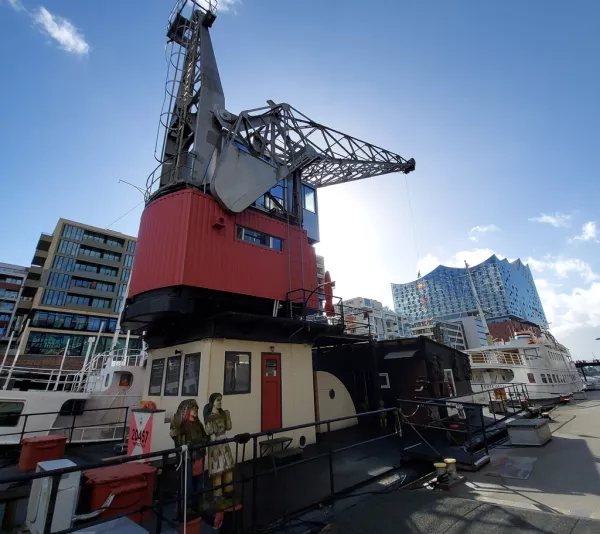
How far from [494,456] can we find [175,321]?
35.0 feet

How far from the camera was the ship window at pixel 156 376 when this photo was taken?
39.0 ft

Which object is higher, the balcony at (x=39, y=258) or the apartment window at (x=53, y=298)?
the balcony at (x=39, y=258)

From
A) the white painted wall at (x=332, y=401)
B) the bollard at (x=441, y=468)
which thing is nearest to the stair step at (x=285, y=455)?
the bollard at (x=441, y=468)

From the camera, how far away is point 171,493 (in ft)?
21.1

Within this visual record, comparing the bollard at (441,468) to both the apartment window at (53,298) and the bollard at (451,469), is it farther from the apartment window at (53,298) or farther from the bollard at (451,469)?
the apartment window at (53,298)

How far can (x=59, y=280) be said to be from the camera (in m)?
56.1

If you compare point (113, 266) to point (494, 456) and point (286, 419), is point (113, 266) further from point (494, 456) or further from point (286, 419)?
point (494, 456)

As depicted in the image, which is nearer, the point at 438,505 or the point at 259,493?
the point at 438,505

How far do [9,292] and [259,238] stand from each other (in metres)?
89.9

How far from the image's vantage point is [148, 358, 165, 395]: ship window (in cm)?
1189

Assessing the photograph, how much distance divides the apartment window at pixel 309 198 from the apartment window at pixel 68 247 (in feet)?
199

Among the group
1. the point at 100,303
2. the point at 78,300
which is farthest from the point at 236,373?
the point at 78,300

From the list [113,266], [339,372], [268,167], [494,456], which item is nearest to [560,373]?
[339,372]

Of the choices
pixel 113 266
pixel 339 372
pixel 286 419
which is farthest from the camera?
pixel 113 266
